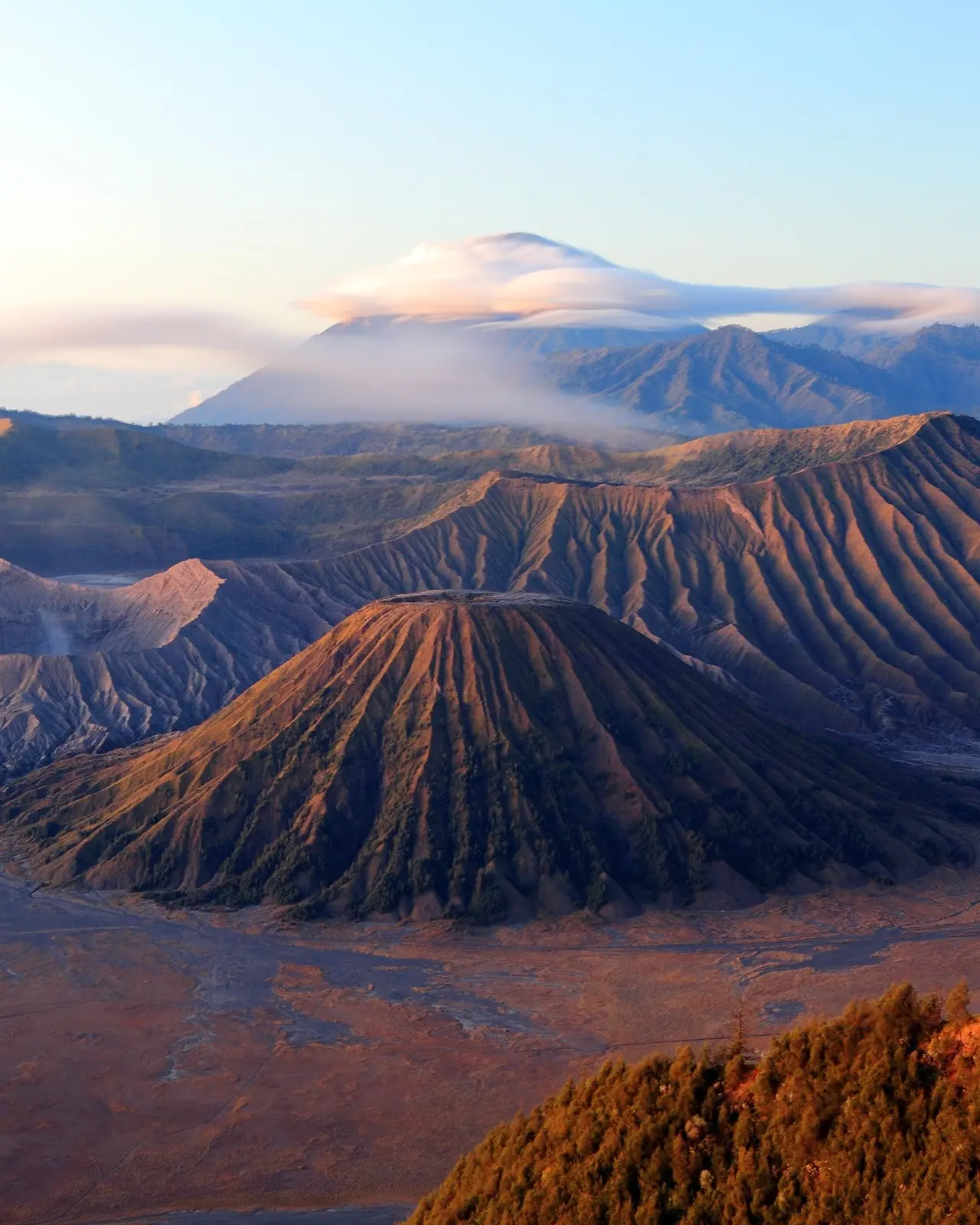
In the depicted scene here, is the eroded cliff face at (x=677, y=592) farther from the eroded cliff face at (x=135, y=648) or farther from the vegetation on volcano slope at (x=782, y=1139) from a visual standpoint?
the vegetation on volcano slope at (x=782, y=1139)

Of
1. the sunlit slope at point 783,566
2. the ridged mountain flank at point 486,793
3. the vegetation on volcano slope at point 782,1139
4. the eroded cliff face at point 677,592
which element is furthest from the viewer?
the sunlit slope at point 783,566

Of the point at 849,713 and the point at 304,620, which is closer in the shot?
the point at 849,713

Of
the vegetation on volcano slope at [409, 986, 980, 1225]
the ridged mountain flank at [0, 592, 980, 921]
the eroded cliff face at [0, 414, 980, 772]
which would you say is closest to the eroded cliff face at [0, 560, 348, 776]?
the eroded cliff face at [0, 414, 980, 772]

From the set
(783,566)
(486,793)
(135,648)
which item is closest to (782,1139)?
(486,793)

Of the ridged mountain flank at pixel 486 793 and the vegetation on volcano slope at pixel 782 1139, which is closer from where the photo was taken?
the vegetation on volcano slope at pixel 782 1139

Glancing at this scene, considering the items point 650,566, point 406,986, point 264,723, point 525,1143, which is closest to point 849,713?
point 650,566

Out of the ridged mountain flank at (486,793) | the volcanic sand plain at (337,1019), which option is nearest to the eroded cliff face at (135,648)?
the ridged mountain flank at (486,793)

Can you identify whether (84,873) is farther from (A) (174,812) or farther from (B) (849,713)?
(B) (849,713)

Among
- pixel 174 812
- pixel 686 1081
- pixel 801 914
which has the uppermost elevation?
pixel 686 1081

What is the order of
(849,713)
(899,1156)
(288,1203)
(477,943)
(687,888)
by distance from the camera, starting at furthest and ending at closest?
(849,713) → (687,888) → (477,943) → (288,1203) → (899,1156)
